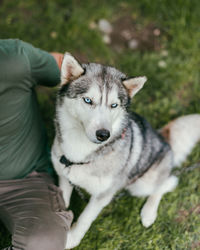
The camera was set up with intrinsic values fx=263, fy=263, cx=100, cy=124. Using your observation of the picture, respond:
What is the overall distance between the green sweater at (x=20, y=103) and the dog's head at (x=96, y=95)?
1.20 feet

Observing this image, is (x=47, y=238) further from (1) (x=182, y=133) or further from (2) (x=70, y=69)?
(1) (x=182, y=133)

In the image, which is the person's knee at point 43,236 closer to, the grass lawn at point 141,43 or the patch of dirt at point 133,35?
the grass lawn at point 141,43

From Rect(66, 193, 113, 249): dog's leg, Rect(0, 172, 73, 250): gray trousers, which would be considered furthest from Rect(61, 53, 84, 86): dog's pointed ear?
Rect(66, 193, 113, 249): dog's leg

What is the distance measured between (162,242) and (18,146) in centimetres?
200

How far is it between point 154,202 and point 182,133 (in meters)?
0.95

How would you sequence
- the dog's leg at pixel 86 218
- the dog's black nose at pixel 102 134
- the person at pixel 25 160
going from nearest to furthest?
the dog's black nose at pixel 102 134, the person at pixel 25 160, the dog's leg at pixel 86 218

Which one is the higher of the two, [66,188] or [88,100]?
[88,100]

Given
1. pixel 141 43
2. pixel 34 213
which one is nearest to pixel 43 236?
pixel 34 213

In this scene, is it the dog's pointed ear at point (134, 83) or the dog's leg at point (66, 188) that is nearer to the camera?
the dog's pointed ear at point (134, 83)

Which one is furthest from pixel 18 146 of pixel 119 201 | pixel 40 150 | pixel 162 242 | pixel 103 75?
pixel 162 242

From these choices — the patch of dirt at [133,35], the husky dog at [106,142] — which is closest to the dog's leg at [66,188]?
the husky dog at [106,142]

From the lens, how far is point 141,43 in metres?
4.65

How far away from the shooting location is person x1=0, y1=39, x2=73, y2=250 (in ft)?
7.67

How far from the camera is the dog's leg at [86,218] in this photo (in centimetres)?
274
